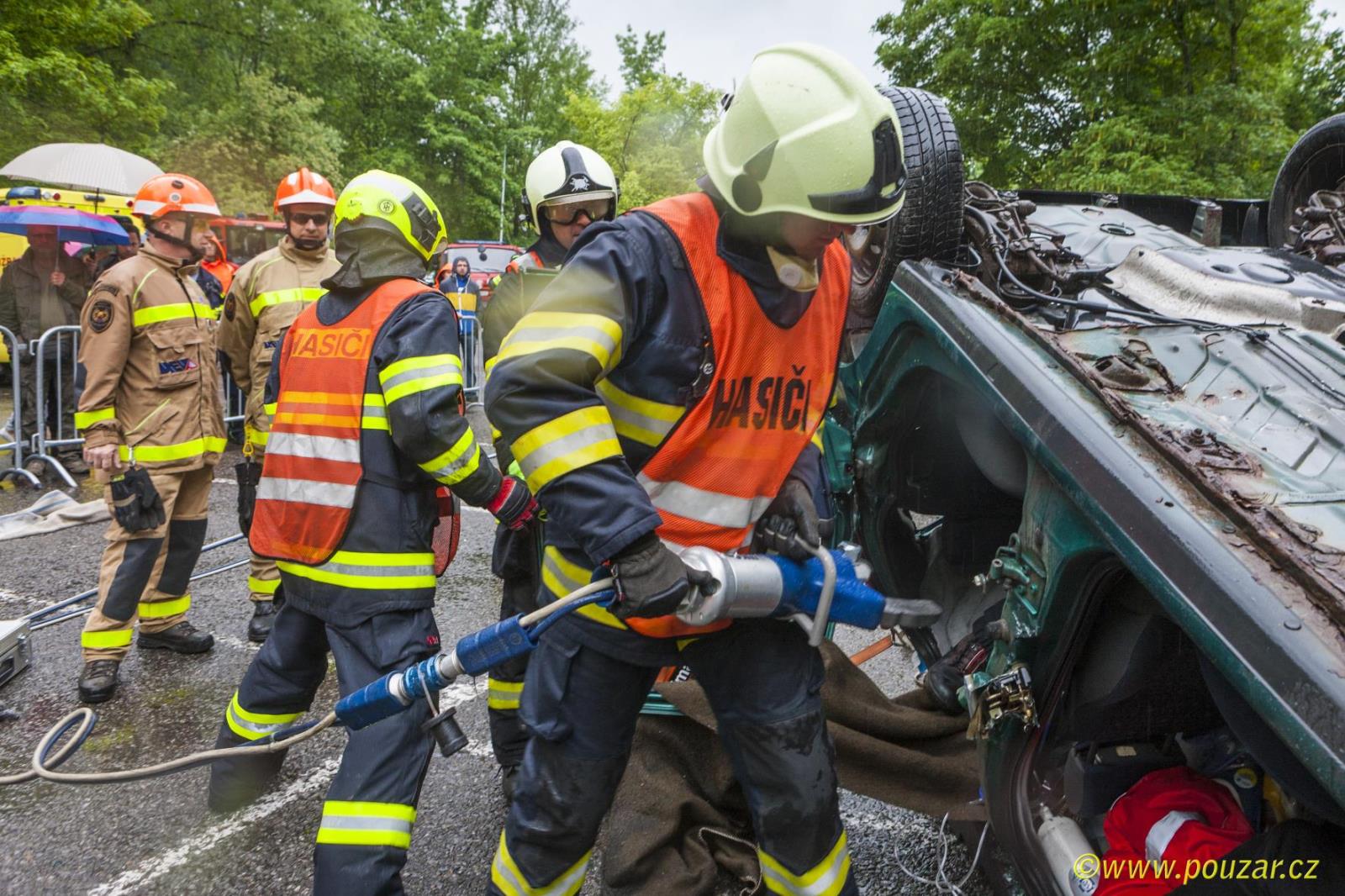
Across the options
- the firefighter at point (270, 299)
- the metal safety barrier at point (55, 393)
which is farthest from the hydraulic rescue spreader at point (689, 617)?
the metal safety barrier at point (55, 393)

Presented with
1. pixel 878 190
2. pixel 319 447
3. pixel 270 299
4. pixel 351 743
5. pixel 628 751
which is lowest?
pixel 351 743

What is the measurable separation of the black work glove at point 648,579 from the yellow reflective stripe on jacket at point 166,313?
281 cm

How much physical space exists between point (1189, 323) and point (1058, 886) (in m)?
1.30

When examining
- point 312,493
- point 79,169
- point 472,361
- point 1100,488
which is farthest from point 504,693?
point 79,169

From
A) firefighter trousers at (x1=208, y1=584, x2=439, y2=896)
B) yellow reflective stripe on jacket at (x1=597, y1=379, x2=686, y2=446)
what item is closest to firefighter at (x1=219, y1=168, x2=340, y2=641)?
firefighter trousers at (x1=208, y1=584, x2=439, y2=896)

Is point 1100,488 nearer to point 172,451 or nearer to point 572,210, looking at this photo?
point 572,210

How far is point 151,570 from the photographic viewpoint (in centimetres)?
346

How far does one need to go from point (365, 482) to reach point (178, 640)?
2061 millimetres

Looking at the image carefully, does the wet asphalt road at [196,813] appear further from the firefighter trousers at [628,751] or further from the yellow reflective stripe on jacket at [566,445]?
the yellow reflective stripe on jacket at [566,445]

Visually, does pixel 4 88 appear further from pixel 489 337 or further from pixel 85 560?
pixel 489 337

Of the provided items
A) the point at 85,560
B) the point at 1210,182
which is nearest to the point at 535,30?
the point at 1210,182

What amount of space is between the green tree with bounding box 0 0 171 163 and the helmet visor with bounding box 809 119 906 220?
481 inches

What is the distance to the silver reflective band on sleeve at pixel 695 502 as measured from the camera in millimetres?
1794

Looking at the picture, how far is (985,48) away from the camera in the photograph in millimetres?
12797
